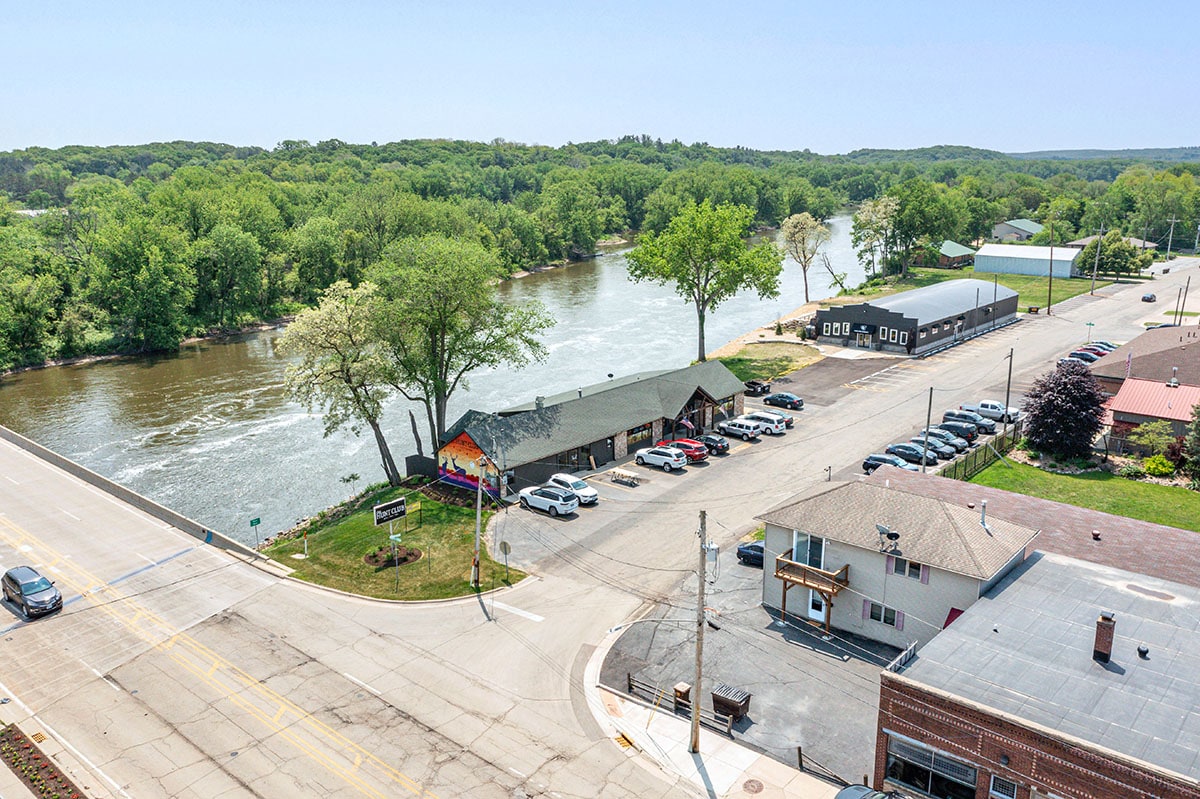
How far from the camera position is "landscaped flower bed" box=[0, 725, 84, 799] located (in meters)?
22.4

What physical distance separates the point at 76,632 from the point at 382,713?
14379 mm

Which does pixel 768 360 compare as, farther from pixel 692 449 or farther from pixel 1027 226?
pixel 1027 226

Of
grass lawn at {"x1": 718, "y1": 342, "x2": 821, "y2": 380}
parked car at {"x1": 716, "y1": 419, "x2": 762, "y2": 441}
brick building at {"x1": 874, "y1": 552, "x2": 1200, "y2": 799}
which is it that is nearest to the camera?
brick building at {"x1": 874, "y1": 552, "x2": 1200, "y2": 799}

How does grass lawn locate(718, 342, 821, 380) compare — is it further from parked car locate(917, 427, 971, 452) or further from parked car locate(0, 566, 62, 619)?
parked car locate(0, 566, 62, 619)

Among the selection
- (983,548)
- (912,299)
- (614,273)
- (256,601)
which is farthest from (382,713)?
(614,273)

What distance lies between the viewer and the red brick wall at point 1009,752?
17859 millimetres

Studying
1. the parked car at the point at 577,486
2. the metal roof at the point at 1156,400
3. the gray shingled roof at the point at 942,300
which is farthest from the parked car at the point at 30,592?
the gray shingled roof at the point at 942,300

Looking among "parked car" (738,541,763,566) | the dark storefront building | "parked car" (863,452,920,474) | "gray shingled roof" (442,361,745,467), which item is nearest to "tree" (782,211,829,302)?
the dark storefront building

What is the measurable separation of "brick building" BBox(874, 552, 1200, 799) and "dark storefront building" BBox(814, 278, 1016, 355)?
54.4 metres

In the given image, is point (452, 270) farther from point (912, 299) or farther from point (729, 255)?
point (912, 299)

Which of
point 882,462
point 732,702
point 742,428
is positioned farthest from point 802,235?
point 732,702

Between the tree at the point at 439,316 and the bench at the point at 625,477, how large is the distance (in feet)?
31.8

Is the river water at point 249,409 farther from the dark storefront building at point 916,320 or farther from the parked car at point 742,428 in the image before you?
the parked car at point 742,428

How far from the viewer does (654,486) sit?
45.6 meters
